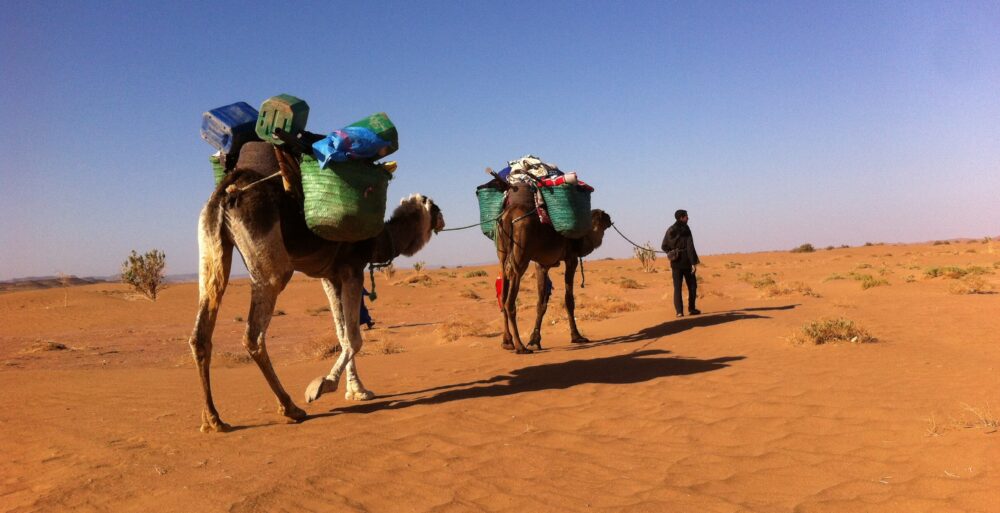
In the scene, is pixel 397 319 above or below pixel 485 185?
below

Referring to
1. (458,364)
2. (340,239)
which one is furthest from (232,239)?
(458,364)

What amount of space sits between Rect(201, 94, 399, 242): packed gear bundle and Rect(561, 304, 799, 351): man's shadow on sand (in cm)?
600

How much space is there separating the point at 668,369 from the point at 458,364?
3458 mm

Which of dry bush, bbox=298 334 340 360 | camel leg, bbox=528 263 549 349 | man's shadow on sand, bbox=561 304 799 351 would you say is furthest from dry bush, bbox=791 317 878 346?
dry bush, bbox=298 334 340 360

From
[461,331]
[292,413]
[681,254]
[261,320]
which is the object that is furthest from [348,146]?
[681,254]

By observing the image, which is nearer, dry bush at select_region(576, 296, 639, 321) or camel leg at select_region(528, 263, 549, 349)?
camel leg at select_region(528, 263, 549, 349)

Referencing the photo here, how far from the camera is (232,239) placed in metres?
5.94

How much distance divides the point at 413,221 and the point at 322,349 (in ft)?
21.6

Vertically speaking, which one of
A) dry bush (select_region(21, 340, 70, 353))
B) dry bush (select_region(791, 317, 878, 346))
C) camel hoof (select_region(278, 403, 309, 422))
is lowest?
dry bush (select_region(21, 340, 70, 353))

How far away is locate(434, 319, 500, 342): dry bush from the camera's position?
14.4 metres

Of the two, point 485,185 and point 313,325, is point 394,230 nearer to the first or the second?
point 485,185

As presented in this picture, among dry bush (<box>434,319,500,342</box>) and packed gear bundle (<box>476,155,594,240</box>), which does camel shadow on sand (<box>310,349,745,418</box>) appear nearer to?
packed gear bundle (<box>476,155,594,240</box>)

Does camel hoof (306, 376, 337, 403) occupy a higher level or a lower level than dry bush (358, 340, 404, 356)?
higher

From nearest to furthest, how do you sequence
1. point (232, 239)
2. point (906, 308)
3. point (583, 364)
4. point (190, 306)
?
point (232, 239) → point (583, 364) → point (906, 308) → point (190, 306)
